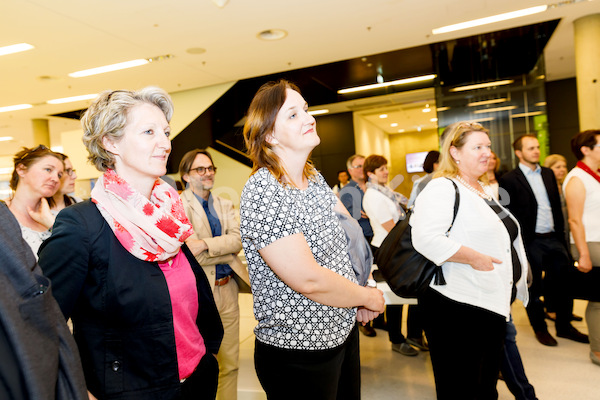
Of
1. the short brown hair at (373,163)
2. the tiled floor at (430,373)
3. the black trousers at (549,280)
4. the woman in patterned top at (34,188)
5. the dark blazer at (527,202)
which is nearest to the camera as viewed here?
the woman in patterned top at (34,188)

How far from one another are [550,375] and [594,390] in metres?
0.29

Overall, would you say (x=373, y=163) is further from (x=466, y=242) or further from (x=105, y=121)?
(x=105, y=121)

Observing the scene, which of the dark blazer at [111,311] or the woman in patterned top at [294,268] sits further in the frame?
the woman in patterned top at [294,268]

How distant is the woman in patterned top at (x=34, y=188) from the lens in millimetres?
2253

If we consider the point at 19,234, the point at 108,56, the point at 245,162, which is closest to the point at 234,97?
the point at 245,162

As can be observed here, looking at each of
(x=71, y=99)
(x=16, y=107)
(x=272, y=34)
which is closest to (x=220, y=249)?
(x=272, y=34)

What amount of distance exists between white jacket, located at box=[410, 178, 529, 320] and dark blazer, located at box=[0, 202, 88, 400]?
5.22 feet

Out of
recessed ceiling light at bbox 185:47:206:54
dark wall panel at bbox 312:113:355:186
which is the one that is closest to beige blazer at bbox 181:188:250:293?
recessed ceiling light at bbox 185:47:206:54

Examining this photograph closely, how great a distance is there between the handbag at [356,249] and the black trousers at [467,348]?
0.65 meters

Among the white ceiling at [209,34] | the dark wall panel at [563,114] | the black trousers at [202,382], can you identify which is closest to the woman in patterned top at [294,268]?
the black trousers at [202,382]

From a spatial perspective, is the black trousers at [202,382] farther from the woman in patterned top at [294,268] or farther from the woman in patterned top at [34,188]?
the woman in patterned top at [34,188]

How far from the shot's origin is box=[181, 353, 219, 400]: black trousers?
4.16 ft

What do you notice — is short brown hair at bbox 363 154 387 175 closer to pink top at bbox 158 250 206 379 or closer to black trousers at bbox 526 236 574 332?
black trousers at bbox 526 236 574 332

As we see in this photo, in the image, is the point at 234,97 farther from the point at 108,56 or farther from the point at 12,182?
the point at 12,182
